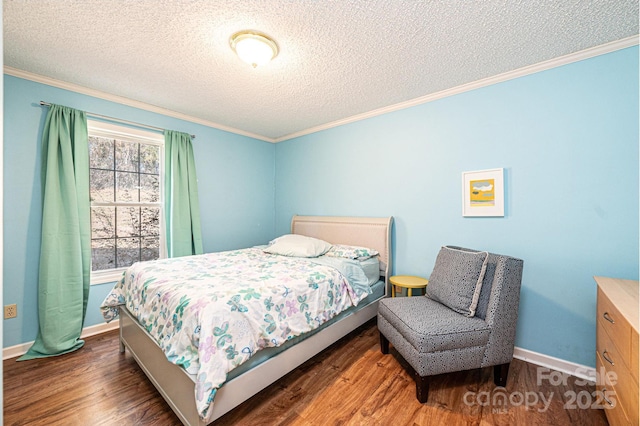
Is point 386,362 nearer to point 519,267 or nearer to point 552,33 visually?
point 519,267

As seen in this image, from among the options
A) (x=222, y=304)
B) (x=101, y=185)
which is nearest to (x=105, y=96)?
(x=101, y=185)

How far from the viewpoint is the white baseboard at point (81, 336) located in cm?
244

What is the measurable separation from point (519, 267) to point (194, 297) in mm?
2246

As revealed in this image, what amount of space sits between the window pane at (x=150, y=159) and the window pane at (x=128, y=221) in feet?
1.61

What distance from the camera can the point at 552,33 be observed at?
1972 mm

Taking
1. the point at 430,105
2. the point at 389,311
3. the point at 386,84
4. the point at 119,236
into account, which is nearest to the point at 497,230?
the point at 389,311

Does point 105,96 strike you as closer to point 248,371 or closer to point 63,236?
point 63,236

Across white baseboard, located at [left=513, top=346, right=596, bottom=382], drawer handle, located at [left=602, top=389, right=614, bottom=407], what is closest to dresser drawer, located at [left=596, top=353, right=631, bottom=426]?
drawer handle, located at [left=602, top=389, right=614, bottom=407]

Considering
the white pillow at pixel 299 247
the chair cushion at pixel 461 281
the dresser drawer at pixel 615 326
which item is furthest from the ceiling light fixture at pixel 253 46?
the dresser drawer at pixel 615 326

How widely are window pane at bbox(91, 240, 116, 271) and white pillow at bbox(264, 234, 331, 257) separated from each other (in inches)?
65.8

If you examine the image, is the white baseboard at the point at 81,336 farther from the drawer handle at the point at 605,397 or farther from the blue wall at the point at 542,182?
the drawer handle at the point at 605,397

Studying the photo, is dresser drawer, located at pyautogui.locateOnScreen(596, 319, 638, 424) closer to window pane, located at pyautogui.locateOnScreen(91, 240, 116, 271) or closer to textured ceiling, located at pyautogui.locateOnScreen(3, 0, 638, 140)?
textured ceiling, located at pyautogui.locateOnScreen(3, 0, 638, 140)

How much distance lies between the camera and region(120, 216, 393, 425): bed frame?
164 cm

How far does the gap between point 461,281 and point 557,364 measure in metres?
1.10
